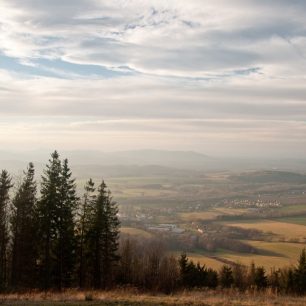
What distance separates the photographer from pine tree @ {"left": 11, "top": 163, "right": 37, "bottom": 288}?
109 ft

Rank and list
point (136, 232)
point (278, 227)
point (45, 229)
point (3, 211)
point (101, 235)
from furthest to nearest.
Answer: point (278, 227) → point (136, 232) → point (101, 235) → point (3, 211) → point (45, 229)

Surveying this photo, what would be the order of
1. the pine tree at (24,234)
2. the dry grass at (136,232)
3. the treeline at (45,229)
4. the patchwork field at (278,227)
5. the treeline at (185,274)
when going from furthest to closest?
the patchwork field at (278,227), the dry grass at (136,232), the treeline at (185,274), the pine tree at (24,234), the treeline at (45,229)

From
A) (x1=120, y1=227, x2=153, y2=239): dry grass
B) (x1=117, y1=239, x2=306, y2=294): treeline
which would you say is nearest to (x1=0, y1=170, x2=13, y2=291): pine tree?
(x1=117, y1=239, x2=306, y2=294): treeline

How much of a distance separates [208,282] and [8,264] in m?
20.7

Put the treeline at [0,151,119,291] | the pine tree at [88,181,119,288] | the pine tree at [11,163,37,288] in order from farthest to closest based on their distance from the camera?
the pine tree at [88,181,119,288]
the pine tree at [11,163,37,288]
the treeline at [0,151,119,291]

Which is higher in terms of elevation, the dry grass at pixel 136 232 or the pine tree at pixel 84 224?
the pine tree at pixel 84 224

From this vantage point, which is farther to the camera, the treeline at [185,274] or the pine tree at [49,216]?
the treeline at [185,274]

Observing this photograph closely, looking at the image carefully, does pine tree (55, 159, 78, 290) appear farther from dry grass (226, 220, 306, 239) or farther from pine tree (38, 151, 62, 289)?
dry grass (226, 220, 306, 239)

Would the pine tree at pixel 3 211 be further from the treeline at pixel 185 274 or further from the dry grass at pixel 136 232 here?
the dry grass at pixel 136 232

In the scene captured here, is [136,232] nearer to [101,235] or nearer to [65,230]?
[101,235]

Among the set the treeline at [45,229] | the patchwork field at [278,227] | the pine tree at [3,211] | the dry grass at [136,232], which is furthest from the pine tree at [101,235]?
the patchwork field at [278,227]

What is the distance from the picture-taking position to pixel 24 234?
110 ft

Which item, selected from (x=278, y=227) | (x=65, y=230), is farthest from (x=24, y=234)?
(x=278, y=227)

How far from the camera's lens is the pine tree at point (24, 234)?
33.3 meters
